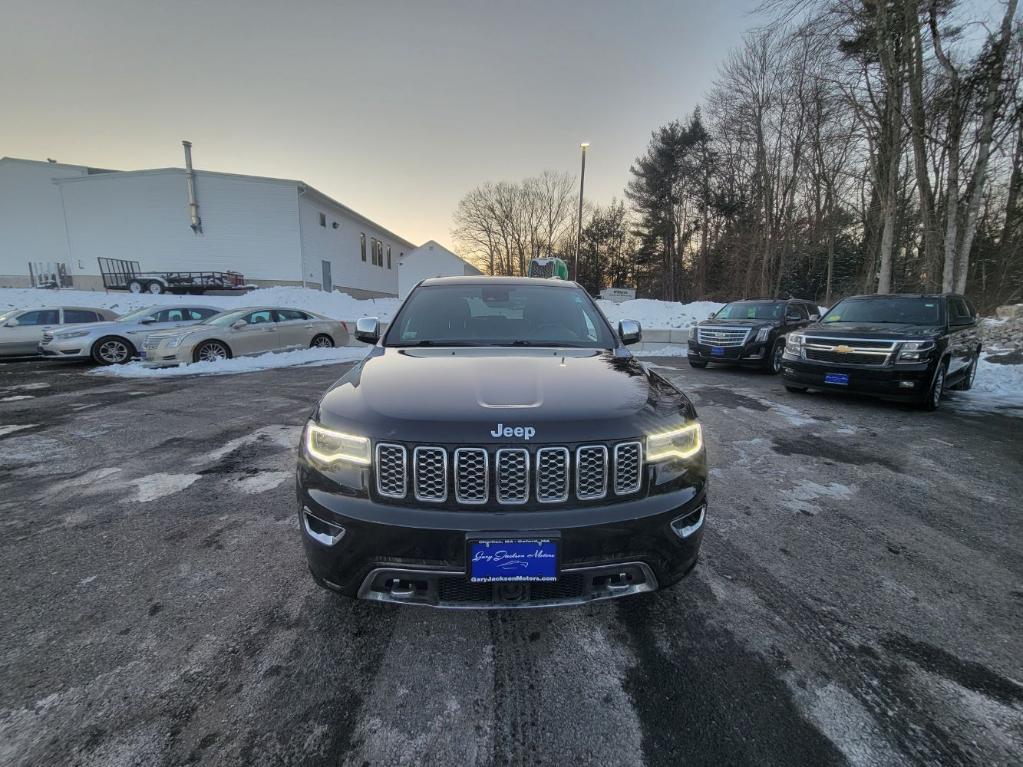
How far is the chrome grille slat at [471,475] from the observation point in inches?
72.5

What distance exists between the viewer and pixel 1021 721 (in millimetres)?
1719

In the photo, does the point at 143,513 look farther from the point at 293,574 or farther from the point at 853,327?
the point at 853,327

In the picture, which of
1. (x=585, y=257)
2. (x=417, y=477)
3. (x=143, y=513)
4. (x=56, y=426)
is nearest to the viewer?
(x=417, y=477)

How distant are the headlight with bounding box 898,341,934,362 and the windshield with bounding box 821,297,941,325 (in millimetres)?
923

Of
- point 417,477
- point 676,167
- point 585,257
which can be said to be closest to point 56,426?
point 417,477

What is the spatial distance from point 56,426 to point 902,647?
8265 mm

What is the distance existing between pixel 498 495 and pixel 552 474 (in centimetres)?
24

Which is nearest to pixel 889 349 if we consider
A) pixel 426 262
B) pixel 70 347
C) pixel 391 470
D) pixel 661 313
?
pixel 391 470

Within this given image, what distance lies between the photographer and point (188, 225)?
2500cm

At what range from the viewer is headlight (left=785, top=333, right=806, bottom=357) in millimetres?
7211

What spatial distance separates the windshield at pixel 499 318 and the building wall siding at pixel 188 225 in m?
25.3

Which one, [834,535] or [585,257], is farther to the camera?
[585,257]

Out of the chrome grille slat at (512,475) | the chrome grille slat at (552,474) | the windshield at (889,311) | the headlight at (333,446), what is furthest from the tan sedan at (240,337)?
the windshield at (889,311)

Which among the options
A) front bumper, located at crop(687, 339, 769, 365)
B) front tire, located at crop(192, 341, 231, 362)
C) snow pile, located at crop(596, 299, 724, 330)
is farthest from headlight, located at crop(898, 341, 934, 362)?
front tire, located at crop(192, 341, 231, 362)
